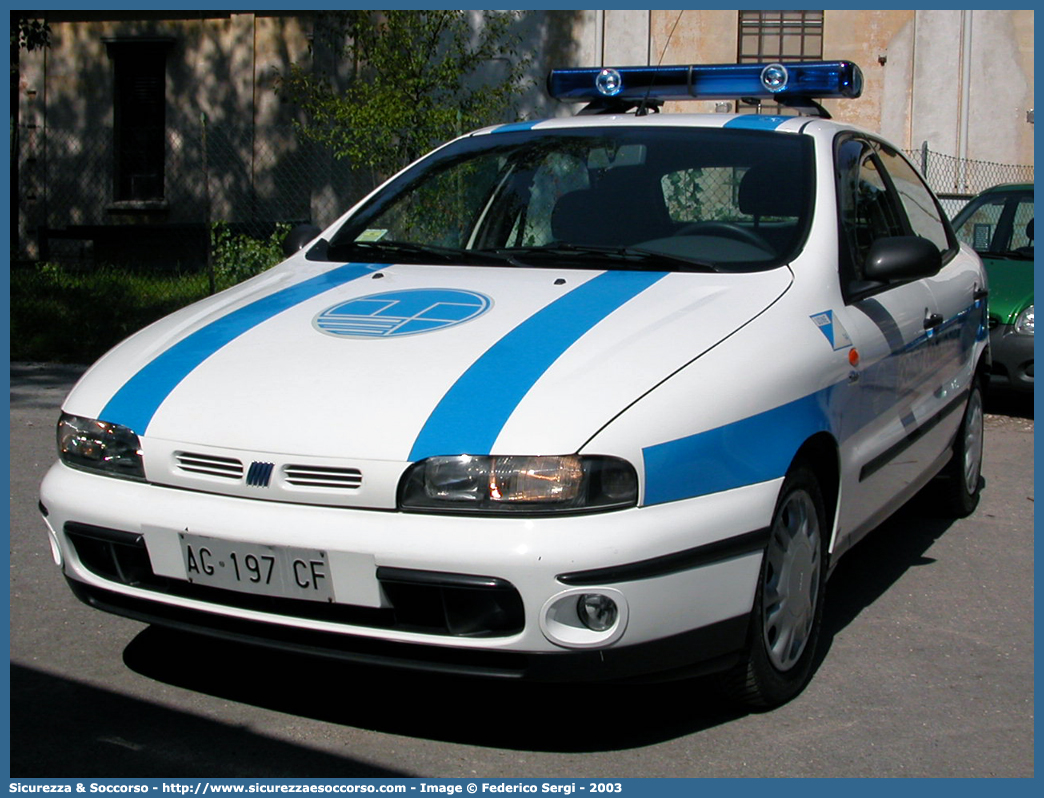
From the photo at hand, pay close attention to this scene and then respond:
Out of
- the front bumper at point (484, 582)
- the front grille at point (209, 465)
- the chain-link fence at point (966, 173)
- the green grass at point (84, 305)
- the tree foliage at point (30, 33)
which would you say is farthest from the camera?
the tree foliage at point (30, 33)

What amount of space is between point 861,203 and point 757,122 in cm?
46

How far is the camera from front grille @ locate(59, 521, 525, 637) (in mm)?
2951

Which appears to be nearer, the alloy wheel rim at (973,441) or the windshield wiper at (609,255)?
the windshield wiper at (609,255)

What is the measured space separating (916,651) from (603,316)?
1.54 meters

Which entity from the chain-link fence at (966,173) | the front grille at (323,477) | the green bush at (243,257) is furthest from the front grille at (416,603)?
the chain-link fence at (966,173)

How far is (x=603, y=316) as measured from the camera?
11.6ft

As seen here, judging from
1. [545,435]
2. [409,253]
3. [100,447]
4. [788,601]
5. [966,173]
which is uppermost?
[966,173]

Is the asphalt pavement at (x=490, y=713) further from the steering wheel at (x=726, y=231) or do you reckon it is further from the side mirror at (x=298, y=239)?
the side mirror at (x=298, y=239)

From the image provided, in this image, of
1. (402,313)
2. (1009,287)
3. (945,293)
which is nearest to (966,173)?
(1009,287)

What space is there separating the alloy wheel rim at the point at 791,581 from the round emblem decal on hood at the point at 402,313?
100cm

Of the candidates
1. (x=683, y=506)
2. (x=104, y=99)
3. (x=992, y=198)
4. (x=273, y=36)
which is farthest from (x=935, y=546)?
(x=104, y=99)

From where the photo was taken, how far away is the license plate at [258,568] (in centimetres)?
305

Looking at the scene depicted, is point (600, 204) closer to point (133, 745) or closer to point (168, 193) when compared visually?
point (133, 745)

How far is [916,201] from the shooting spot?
17.6ft
